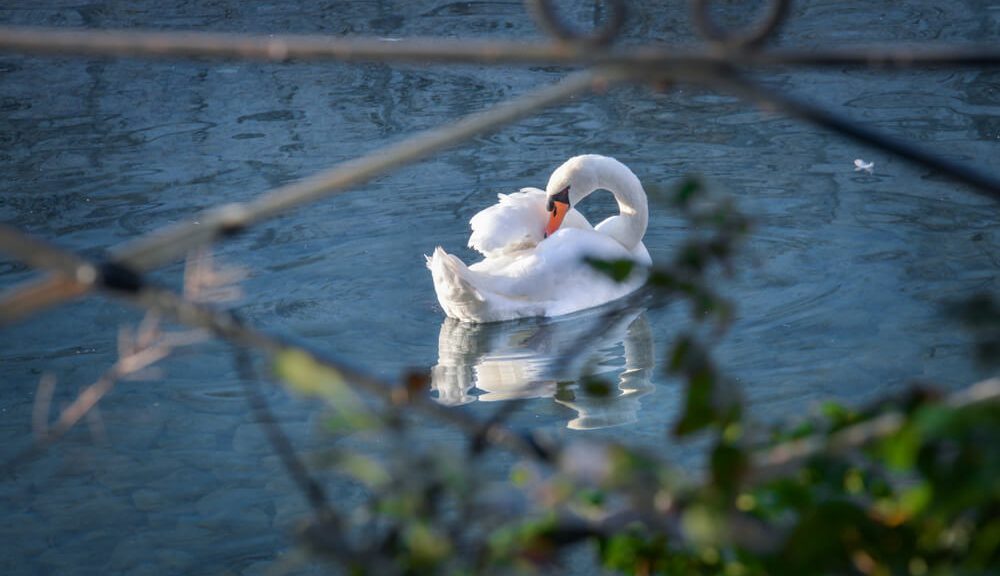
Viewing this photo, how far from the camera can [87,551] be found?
11.9 feet

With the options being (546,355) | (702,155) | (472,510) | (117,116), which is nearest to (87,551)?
(546,355)

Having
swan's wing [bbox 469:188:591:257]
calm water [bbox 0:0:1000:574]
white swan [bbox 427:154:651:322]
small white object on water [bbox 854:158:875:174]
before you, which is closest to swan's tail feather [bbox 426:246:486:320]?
white swan [bbox 427:154:651:322]

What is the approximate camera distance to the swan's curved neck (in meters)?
5.80

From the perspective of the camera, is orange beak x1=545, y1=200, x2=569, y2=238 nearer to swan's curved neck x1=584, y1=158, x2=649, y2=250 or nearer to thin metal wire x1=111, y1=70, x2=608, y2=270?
swan's curved neck x1=584, y1=158, x2=649, y2=250

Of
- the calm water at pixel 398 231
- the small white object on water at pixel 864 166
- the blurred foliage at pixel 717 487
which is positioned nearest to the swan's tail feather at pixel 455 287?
the calm water at pixel 398 231

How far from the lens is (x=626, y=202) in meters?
5.84

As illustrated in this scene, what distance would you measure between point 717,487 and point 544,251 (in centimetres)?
438

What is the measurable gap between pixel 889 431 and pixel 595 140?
6197 mm

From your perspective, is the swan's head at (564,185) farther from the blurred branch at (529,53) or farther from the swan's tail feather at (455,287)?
the blurred branch at (529,53)

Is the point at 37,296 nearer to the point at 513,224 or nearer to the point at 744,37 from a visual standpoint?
the point at 744,37

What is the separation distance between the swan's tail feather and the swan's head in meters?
0.77

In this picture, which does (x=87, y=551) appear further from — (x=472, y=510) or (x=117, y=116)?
(x=117, y=116)

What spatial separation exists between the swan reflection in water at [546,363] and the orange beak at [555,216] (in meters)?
0.58

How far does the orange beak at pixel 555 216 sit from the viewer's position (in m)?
5.88
